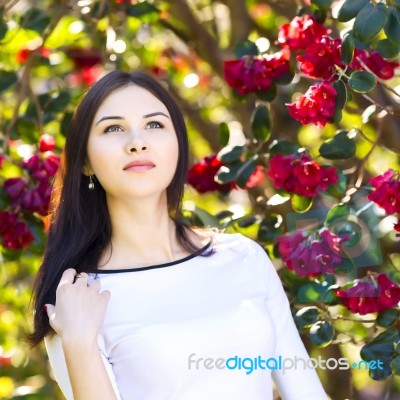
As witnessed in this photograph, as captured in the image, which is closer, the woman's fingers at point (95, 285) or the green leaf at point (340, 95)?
the woman's fingers at point (95, 285)

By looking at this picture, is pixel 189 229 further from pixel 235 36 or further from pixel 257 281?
pixel 235 36

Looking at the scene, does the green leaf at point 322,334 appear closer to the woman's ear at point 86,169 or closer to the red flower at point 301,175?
the red flower at point 301,175

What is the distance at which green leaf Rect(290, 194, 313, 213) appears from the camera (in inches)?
88.3

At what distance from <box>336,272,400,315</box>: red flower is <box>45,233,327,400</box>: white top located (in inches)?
6.2

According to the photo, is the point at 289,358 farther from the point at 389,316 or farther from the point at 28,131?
the point at 28,131

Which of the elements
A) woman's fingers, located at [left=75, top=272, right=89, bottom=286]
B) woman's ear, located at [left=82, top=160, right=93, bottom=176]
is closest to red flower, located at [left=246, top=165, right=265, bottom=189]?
woman's ear, located at [left=82, top=160, right=93, bottom=176]

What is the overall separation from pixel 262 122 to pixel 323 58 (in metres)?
0.36

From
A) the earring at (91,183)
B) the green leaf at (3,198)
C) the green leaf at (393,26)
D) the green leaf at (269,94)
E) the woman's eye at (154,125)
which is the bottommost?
the green leaf at (3,198)

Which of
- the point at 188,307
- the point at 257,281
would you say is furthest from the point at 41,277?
the point at 257,281

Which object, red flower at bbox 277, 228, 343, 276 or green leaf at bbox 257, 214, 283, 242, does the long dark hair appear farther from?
green leaf at bbox 257, 214, 283, 242

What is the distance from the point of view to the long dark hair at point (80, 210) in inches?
76.7

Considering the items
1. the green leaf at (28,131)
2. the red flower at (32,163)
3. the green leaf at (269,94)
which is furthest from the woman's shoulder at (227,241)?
the green leaf at (28,131)

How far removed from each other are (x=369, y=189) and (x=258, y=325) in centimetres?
49

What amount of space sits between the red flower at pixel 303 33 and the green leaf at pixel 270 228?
1.42ft
